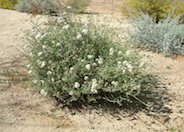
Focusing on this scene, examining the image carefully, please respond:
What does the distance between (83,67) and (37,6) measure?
467 cm

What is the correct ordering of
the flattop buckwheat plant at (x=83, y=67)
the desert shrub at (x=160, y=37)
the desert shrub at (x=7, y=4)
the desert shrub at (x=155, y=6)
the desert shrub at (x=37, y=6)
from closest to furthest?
the flattop buckwheat plant at (x=83, y=67)
the desert shrub at (x=160, y=37)
the desert shrub at (x=37, y=6)
the desert shrub at (x=155, y=6)
the desert shrub at (x=7, y=4)

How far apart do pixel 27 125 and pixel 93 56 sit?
1058 millimetres

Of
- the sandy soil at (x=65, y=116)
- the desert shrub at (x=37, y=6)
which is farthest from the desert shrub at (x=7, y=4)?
the sandy soil at (x=65, y=116)

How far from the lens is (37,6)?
938 cm

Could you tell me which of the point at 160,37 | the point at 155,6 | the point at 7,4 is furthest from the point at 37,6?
the point at 160,37

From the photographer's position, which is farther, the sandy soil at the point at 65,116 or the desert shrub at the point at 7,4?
the desert shrub at the point at 7,4

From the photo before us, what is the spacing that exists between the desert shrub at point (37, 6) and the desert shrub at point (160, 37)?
210cm

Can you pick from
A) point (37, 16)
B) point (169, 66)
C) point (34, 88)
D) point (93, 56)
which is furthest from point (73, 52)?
point (37, 16)

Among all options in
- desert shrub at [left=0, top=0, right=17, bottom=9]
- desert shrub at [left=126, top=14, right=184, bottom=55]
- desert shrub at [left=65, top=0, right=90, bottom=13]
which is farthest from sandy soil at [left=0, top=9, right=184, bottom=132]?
desert shrub at [left=0, top=0, right=17, bottom=9]

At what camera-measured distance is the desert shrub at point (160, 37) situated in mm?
7094

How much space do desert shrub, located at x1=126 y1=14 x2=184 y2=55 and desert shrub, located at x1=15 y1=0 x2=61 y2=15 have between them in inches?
82.8

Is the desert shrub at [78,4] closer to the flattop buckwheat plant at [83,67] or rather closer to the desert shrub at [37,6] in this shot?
the desert shrub at [37,6]

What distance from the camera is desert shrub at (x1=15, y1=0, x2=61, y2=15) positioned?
351 inches

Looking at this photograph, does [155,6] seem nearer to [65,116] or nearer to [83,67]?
[83,67]
